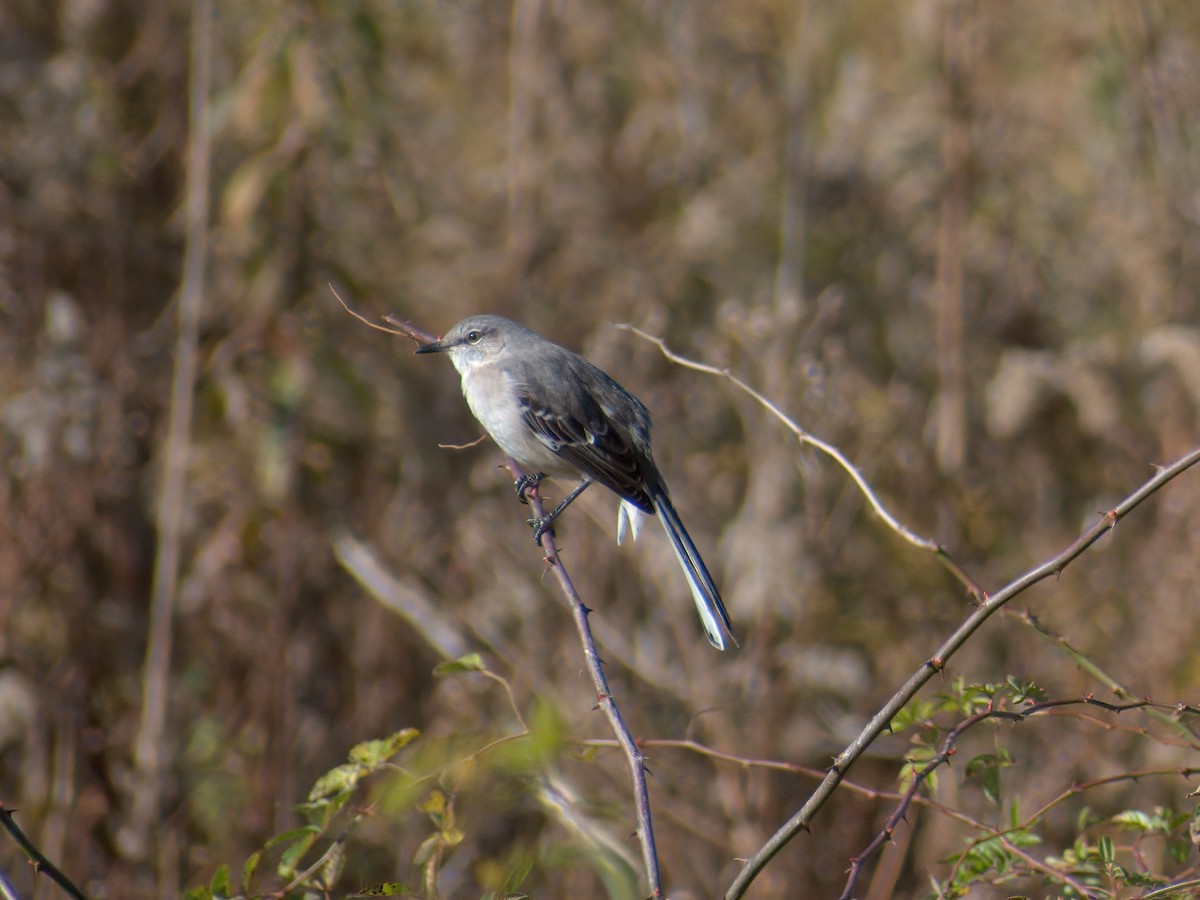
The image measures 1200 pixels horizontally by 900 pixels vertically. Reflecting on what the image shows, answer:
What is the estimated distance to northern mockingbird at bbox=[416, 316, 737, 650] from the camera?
13.3 ft

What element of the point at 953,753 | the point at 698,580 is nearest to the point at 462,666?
the point at 953,753

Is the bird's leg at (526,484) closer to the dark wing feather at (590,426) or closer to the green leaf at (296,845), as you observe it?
the dark wing feather at (590,426)

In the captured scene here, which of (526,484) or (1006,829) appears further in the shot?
(526,484)

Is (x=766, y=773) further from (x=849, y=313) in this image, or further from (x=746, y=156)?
(x=746, y=156)

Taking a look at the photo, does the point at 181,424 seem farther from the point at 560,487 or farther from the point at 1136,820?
the point at 1136,820

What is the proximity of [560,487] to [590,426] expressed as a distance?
1948 mm

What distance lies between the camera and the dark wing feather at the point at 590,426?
4.03 metres

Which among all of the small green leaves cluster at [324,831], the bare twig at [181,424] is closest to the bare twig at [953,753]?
the small green leaves cluster at [324,831]

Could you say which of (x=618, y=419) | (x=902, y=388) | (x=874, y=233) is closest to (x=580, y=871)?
(x=618, y=419)

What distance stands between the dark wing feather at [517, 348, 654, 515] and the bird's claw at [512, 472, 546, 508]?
6.1 inches

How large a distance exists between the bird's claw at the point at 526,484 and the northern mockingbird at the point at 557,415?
1 centimetres

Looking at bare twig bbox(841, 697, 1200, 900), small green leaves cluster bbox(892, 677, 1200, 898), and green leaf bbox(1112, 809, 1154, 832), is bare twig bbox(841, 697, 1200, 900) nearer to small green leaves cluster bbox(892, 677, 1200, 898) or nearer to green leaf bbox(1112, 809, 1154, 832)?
small green leaves cluster bbox(892, 677, 1200, 898)

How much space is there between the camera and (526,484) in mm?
3895

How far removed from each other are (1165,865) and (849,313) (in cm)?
296
